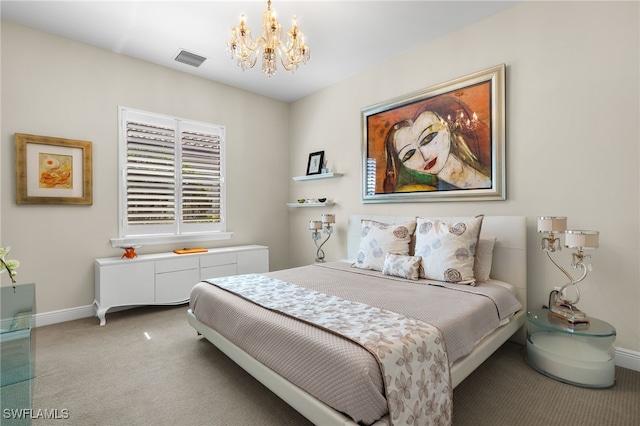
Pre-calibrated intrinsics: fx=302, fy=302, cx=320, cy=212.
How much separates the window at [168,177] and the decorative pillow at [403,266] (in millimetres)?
2531

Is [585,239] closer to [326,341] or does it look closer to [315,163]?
[326,341]

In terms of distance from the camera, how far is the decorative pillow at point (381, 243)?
2934mm

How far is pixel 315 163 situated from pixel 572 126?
116 inches

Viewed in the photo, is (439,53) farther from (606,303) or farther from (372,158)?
(606,303)

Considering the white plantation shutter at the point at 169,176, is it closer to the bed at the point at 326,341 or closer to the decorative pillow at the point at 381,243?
the bed at the point at 326,341

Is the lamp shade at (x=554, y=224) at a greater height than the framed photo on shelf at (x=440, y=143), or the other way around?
the framed photo on shelf at (x=440, y=143)

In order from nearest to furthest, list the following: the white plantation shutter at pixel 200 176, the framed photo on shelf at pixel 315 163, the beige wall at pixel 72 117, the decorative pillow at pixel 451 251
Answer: the decorative pillow at pixel 451 251, the beige wall at pixel 72 117, the white plantation shutter at pixel 200 176, the framed photo on shelf at pixel 315 163

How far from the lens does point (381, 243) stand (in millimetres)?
3004

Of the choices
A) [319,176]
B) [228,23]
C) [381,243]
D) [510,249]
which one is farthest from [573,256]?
[228,23]

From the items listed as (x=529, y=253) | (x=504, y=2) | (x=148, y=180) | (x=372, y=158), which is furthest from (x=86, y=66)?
(x=529, y=253)

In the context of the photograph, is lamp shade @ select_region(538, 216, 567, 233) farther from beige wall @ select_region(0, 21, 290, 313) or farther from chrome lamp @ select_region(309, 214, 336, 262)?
beige wall @ select_region(0, 21, 290, 313)

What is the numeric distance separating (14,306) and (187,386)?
113 centimetres

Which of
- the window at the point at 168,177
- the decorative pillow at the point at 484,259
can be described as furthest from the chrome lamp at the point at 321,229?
the decorative pillow at the point at 484,259

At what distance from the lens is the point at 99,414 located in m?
1.72
